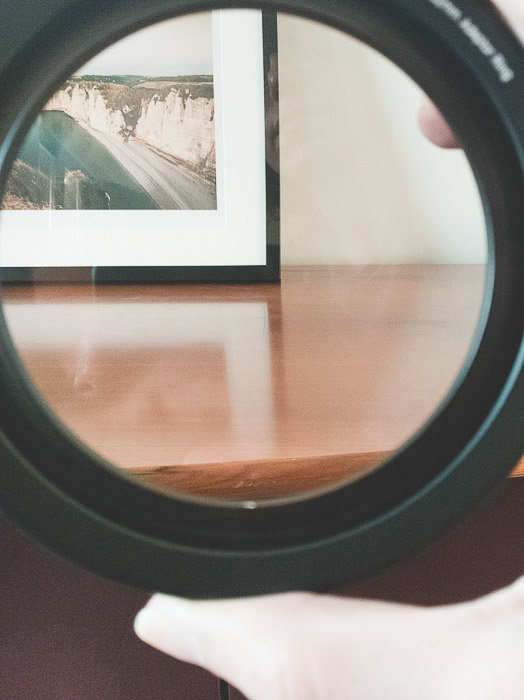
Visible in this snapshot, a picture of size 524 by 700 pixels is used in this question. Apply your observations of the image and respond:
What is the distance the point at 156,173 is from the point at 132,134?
0.06ft

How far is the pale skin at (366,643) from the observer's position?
23 cm

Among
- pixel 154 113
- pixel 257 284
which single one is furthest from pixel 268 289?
pixel 154 113

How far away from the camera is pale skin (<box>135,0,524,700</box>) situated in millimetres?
231

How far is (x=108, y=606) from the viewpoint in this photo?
0.33m

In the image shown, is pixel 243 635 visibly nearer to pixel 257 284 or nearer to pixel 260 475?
pixel 260 475

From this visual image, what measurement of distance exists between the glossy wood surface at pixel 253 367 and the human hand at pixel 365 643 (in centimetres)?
5

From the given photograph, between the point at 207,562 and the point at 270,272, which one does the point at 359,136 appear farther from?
the point at 207,562

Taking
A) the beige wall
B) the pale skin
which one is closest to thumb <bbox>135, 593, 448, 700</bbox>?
the pale skin

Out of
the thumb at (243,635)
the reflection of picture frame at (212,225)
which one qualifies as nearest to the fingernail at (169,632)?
the thumb at (243,635)

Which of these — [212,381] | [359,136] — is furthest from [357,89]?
[212,381]

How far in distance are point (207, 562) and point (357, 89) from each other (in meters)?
0.21

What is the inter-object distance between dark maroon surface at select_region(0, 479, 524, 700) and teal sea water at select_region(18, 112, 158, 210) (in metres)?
0.17

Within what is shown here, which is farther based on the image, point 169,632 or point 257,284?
point 257,284

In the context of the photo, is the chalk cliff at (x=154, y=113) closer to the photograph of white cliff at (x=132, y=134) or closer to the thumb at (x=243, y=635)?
the photograph of white cliff at (x=132, y=134)
